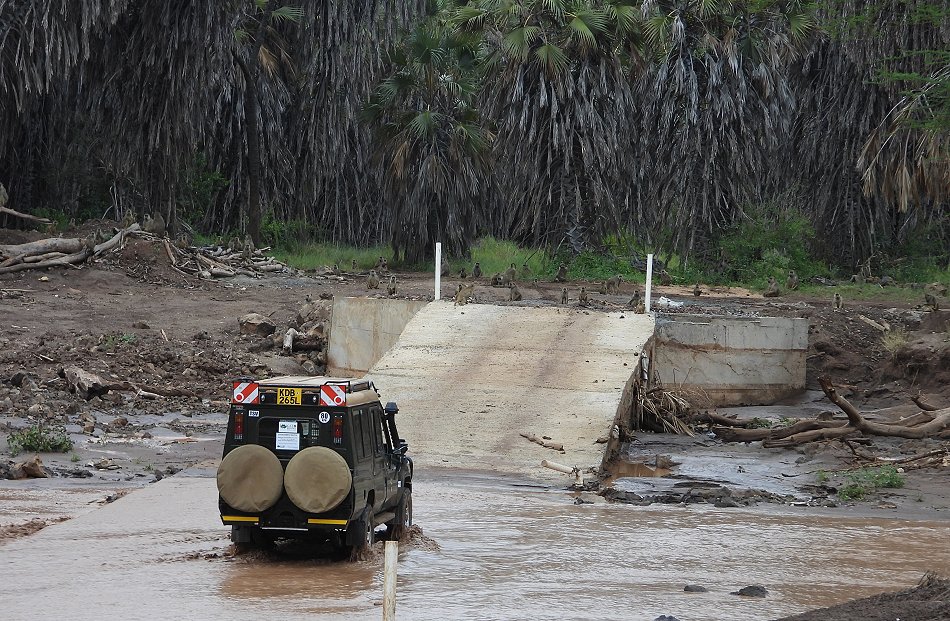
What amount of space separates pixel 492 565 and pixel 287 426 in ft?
7.62

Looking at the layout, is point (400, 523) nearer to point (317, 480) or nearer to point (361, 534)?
point (361, 534)

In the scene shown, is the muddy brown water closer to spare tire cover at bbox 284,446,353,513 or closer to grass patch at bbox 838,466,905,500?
spare tire cover at bbox 284,446,353,513

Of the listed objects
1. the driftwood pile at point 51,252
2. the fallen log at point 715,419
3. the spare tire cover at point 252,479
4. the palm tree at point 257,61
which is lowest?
the fallen log at point 715,419

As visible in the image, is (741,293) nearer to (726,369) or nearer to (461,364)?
(726,369)

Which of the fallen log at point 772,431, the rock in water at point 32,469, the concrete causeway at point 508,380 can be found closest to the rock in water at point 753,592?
the concrete causeway at point 508,380

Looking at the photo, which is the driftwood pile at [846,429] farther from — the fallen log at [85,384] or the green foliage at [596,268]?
the green foliage at [596,268]

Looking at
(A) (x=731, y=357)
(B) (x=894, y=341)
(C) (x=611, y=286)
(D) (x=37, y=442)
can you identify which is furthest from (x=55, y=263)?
(B) (x=894, y=341)

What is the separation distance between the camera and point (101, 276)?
87.3 ft

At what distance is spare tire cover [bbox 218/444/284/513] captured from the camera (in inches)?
408

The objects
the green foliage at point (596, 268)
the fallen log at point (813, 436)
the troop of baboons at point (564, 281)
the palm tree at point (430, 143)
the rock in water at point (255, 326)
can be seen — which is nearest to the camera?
the fallen log at point (813, 436)

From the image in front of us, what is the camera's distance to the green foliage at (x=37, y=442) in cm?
1582

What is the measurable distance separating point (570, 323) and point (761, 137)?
44.6 ft

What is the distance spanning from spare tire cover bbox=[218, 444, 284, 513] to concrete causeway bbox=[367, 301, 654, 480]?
648cm

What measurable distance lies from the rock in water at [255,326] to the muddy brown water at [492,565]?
9354mm
